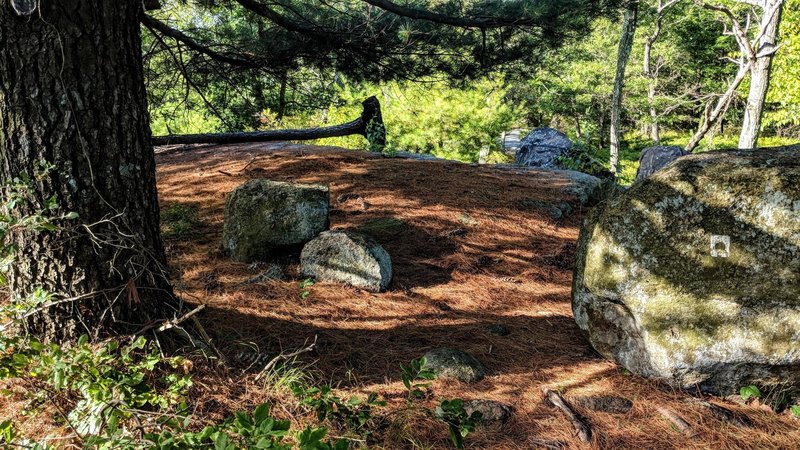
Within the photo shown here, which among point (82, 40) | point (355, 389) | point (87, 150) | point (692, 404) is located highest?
point (82, 40)

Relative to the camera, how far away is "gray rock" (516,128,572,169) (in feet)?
32.3

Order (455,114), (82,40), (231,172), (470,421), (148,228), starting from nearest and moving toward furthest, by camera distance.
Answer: (470,421) → (82,40) → (148,228) → (231,172) → (455,114)

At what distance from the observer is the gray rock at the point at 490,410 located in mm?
2469

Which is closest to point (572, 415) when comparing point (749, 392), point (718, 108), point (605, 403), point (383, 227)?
point (605, 403)

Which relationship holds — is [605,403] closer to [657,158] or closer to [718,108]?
[657,158]

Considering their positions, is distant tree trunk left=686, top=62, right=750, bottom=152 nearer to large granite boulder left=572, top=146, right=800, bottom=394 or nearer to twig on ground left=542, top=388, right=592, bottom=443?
large granite boulder left=572, top=146, right=800, bottom=394

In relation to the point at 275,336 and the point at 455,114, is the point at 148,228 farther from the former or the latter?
the point at 455,114

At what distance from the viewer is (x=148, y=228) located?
97.8 inches

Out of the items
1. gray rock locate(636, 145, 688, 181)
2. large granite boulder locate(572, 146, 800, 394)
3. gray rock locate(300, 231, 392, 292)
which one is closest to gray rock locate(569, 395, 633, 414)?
large granite boulder locate(572, 146, 800, 394)

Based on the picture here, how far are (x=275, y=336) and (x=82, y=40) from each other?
1789 millimetres

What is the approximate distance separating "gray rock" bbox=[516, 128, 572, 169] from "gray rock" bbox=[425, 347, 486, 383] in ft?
23.5

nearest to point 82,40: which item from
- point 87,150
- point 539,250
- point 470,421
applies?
point 87,150

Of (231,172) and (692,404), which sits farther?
(231,172)

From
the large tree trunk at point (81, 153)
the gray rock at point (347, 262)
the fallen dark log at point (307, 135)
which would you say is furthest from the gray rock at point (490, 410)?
the fallen dark log at point (307, 135)
